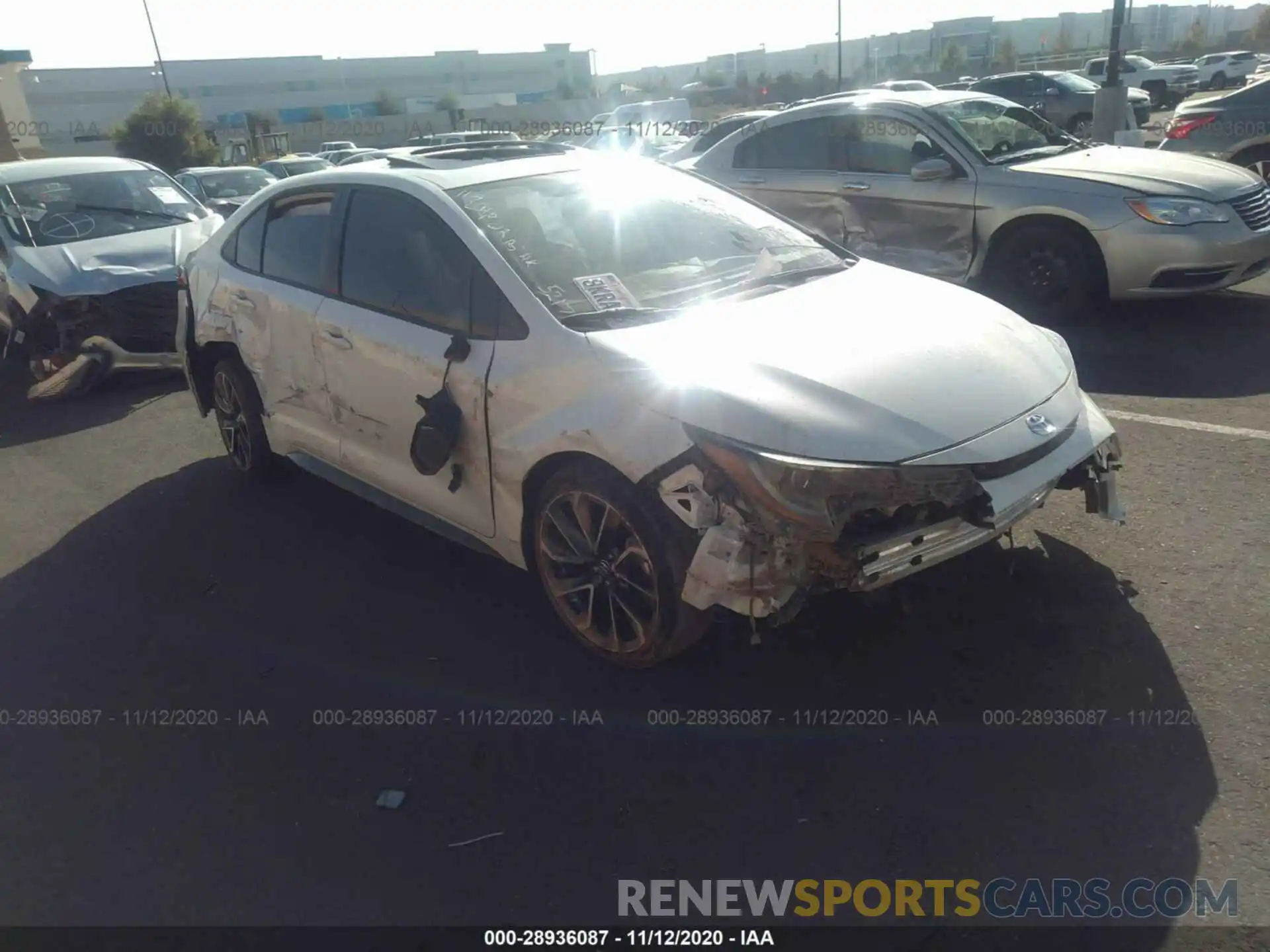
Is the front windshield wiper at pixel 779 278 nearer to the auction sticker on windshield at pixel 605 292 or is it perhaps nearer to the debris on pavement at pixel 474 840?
the auction sticker on windshield at pixel 605 292

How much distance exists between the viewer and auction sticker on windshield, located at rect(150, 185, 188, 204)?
9656mm

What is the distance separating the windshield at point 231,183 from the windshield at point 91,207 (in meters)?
7.27

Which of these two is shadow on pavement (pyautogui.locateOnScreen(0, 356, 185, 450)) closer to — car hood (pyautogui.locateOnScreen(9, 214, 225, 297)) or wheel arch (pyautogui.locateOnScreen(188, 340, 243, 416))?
car hood (pyautogui.locateOnScreen(9, 214, 225, 297))

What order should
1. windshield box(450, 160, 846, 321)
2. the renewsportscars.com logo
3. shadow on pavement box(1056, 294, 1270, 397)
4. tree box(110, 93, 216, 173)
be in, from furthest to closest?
tree box(110, 93, 216, 173), shadow on pavement box(1056, 294, 1270, 397), windshield box(450, 160, 846, 321), the renewsportscars.com logo

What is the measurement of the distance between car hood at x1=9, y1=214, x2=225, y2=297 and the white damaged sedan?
4.04 m

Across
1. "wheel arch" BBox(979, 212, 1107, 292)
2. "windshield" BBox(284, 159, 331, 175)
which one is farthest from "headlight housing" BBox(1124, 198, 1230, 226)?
"windshield" BBox(284, 159, 331, 175)

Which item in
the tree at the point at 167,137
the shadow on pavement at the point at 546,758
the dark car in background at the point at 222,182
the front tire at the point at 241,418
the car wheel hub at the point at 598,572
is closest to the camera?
the shadow on pavement at the point at 546,758

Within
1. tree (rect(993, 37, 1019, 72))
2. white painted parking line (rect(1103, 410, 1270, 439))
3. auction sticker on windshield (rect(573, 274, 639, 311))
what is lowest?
tree (rect(993, 37, 1019, 72))

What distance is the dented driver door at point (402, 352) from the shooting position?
377cm

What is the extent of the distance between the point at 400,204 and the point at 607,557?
186 cm

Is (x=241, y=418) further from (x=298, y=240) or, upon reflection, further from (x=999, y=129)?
(x=999, y=129)

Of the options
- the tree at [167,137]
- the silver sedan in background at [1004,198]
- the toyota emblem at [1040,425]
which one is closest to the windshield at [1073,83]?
the silver sedan in background at [1004,198]

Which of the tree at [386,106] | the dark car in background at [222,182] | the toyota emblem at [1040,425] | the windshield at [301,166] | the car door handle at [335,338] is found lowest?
the tree at [386,106]

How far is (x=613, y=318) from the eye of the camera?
3.53 m
